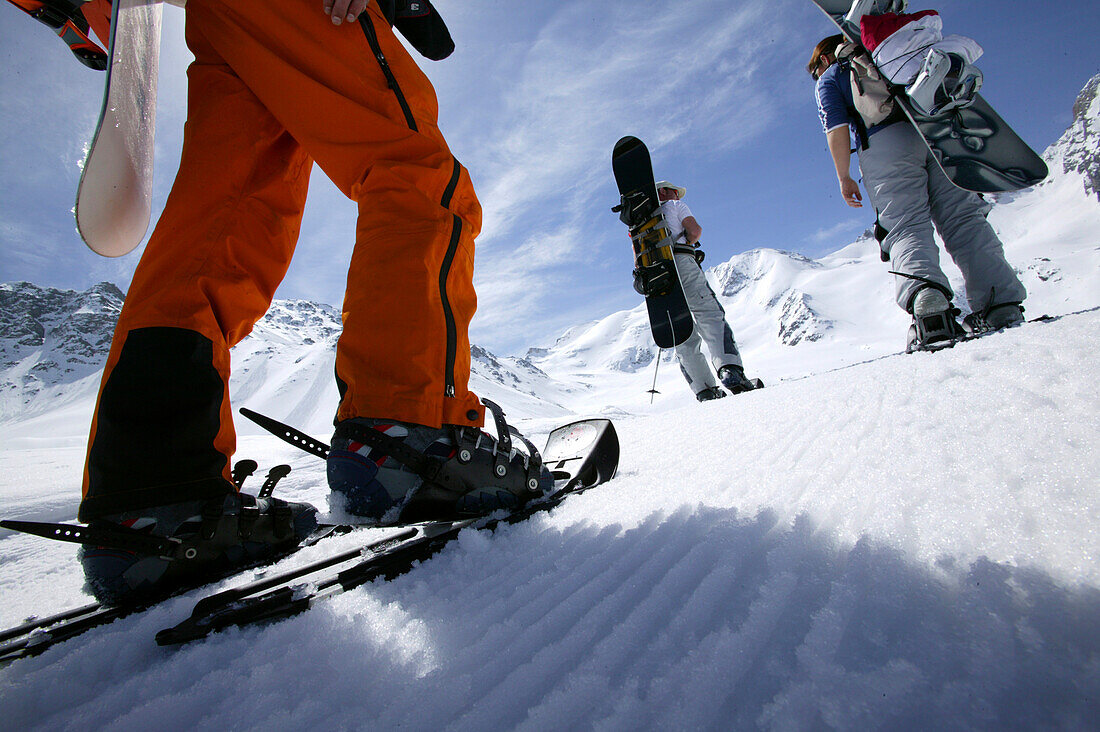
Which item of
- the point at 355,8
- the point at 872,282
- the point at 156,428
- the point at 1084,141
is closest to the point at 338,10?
the point at 355,8

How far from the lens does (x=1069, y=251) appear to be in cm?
6209

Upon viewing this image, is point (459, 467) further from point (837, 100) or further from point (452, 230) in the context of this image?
point (837, 100)

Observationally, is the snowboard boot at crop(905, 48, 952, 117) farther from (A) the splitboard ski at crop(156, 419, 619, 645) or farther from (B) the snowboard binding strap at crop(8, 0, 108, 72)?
(B) the snowboard binding strap at crop(8, 0, 108, 72)

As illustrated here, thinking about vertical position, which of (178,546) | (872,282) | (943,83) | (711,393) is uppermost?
(872,282)

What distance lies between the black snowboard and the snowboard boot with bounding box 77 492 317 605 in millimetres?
3464

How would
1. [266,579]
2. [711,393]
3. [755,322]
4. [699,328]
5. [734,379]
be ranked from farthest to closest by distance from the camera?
[755,322]
[699,328]
[711,393]
[734,379]
[266,579]

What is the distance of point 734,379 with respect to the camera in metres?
3.58

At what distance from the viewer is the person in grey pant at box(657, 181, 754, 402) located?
3.67 meters

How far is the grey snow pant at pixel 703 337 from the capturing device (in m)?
3.76

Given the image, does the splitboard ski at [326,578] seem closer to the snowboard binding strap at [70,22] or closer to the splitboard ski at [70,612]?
the splitboard ski at [70,612]

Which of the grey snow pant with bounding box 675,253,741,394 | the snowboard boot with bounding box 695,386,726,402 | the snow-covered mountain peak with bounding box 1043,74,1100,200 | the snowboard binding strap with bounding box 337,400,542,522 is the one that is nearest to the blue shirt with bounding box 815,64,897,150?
the grey snow pant with bounding box 675,253,741,394

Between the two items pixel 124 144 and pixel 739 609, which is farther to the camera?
pixel 124 144

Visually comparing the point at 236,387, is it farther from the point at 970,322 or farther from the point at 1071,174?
the point at 1071,174

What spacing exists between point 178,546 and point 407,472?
38 cm
